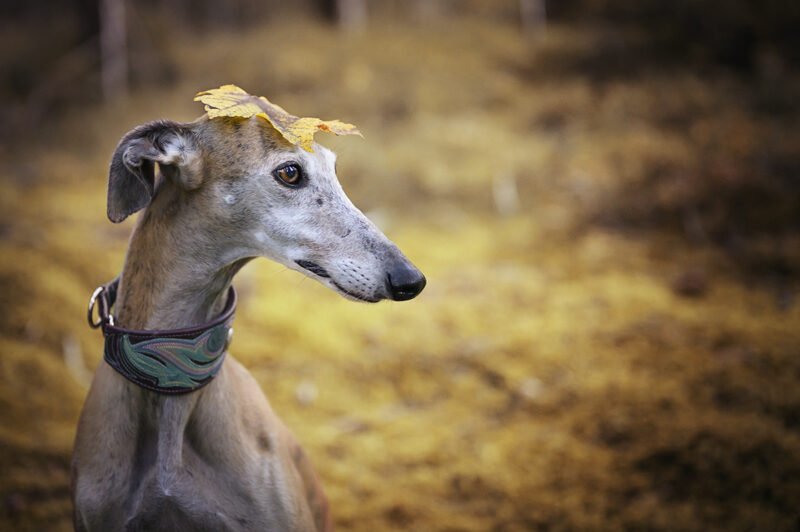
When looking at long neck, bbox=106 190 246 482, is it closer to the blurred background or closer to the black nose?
the black nose

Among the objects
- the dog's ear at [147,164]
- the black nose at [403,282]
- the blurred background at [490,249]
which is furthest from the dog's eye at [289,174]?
the blurred background at [490,249]

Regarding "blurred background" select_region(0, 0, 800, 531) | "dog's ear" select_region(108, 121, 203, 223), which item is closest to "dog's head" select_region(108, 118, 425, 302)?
"dog's ear" select_region(108, 121, 203, 223)

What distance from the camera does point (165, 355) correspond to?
1.97 metres

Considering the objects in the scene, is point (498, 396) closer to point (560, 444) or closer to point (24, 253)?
point (560, 444)

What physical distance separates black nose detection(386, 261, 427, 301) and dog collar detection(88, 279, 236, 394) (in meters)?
0.55

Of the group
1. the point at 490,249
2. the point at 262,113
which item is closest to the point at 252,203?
the point at 262,113

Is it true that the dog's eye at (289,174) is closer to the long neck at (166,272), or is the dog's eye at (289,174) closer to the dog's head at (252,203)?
A: the dog's head at (252,203)

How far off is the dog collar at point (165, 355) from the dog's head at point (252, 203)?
26 cm

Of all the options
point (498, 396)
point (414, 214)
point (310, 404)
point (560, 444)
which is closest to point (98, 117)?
point (414, 214)

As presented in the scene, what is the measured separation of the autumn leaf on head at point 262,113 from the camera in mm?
1956

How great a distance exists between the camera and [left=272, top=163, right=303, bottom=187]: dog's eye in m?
2.06

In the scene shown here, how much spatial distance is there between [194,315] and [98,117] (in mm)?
7347

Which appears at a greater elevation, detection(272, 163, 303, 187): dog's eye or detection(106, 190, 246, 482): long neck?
detection(272, 163, 303, 187): dog's eye

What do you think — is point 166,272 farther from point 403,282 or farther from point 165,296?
point 403,282
